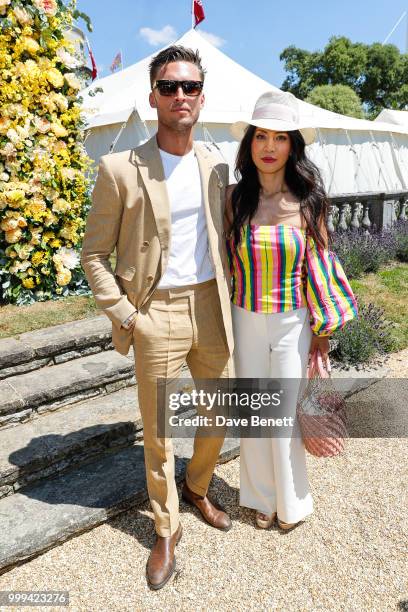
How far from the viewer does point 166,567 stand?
2.39m

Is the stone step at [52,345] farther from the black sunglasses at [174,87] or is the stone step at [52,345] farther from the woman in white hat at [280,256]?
the black sunglasses at [174,87]

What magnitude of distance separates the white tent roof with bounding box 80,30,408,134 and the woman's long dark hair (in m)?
8.58

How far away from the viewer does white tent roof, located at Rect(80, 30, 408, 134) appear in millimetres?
10711

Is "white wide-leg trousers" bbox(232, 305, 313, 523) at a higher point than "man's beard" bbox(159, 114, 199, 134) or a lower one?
lower

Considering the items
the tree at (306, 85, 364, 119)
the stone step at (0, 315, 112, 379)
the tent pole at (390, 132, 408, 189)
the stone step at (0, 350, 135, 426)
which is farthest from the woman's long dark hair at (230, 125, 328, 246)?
the tree at (306, 85, 364, 119)

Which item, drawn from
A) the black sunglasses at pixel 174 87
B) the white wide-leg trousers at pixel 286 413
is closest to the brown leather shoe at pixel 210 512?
the white wide-leg trousers at pixel 286 413

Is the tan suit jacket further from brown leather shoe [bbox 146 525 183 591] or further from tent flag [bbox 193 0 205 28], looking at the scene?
tent flag [bbox 193 0 205 28]

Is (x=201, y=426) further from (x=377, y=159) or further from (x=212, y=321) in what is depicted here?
(x=377, y=159)

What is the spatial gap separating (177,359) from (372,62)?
37.7 m

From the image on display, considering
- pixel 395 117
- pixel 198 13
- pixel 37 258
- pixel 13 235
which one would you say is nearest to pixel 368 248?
pixel 37 258

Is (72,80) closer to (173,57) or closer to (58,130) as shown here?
(58,130)

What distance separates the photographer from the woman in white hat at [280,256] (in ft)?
7.54

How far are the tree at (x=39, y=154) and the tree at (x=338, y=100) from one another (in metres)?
25.3

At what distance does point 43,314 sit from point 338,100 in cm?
2702
